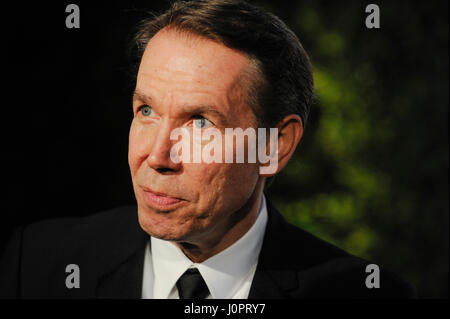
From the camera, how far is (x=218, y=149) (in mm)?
1843

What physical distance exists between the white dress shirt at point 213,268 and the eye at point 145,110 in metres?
0.54

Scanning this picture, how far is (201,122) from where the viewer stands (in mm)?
1808

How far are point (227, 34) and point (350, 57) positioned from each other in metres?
2.69

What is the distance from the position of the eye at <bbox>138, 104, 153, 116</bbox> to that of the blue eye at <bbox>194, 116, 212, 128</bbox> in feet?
0.62

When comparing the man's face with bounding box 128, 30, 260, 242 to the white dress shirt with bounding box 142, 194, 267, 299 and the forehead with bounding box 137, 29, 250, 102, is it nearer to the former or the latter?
the forehead with bounding box 137, 29, 250, 102

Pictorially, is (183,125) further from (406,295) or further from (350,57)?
(350,57)

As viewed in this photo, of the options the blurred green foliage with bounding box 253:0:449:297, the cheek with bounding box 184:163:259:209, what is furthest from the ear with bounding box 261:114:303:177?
the blurred green foliage with bounding box 253:0:449:297

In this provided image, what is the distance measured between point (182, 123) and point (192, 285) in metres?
0.66

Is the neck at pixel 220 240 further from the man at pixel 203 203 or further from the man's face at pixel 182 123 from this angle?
the man's face at pixel 182 123

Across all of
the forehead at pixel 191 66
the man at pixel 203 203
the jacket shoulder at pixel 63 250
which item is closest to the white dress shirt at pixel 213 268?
the man at pixel 203 203

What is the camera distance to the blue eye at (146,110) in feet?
6.16

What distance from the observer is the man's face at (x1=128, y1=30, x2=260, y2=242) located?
176cm

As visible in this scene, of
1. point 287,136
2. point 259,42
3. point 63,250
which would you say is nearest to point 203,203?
point 287,136
